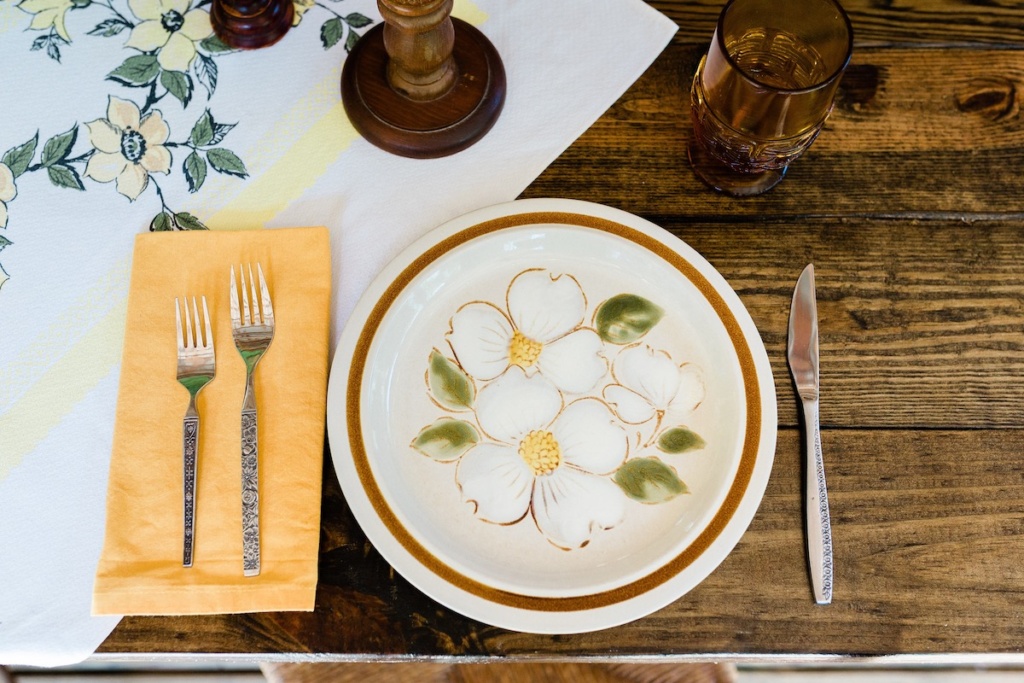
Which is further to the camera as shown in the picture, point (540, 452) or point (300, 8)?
point (300, 8)

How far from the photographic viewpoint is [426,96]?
573 millimetres

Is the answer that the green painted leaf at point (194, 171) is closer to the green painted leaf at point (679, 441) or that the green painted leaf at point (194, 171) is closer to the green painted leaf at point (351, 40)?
the green painted leaf at point (351, 40)

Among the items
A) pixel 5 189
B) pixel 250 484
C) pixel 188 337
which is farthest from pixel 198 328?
pixel 5 189

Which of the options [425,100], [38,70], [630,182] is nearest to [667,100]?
[630,182]

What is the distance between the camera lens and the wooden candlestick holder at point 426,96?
57 cm

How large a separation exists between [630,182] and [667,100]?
81 mm

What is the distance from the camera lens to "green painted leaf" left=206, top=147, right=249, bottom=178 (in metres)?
0.59

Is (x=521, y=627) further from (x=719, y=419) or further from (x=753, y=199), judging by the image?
(x=753, y=199)

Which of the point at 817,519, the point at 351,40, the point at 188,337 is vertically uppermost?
the point at 351,40

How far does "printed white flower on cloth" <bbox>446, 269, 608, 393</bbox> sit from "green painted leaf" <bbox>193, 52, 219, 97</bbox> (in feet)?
0.92

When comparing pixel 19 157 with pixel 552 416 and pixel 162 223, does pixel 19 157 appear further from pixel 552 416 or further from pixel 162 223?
pixel 552 416

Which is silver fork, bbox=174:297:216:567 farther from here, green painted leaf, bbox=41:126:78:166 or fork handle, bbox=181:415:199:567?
green painted leaf, bbox=41:126:78:166

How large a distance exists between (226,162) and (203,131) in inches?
1.4

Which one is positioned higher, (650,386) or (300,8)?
(300,8)
